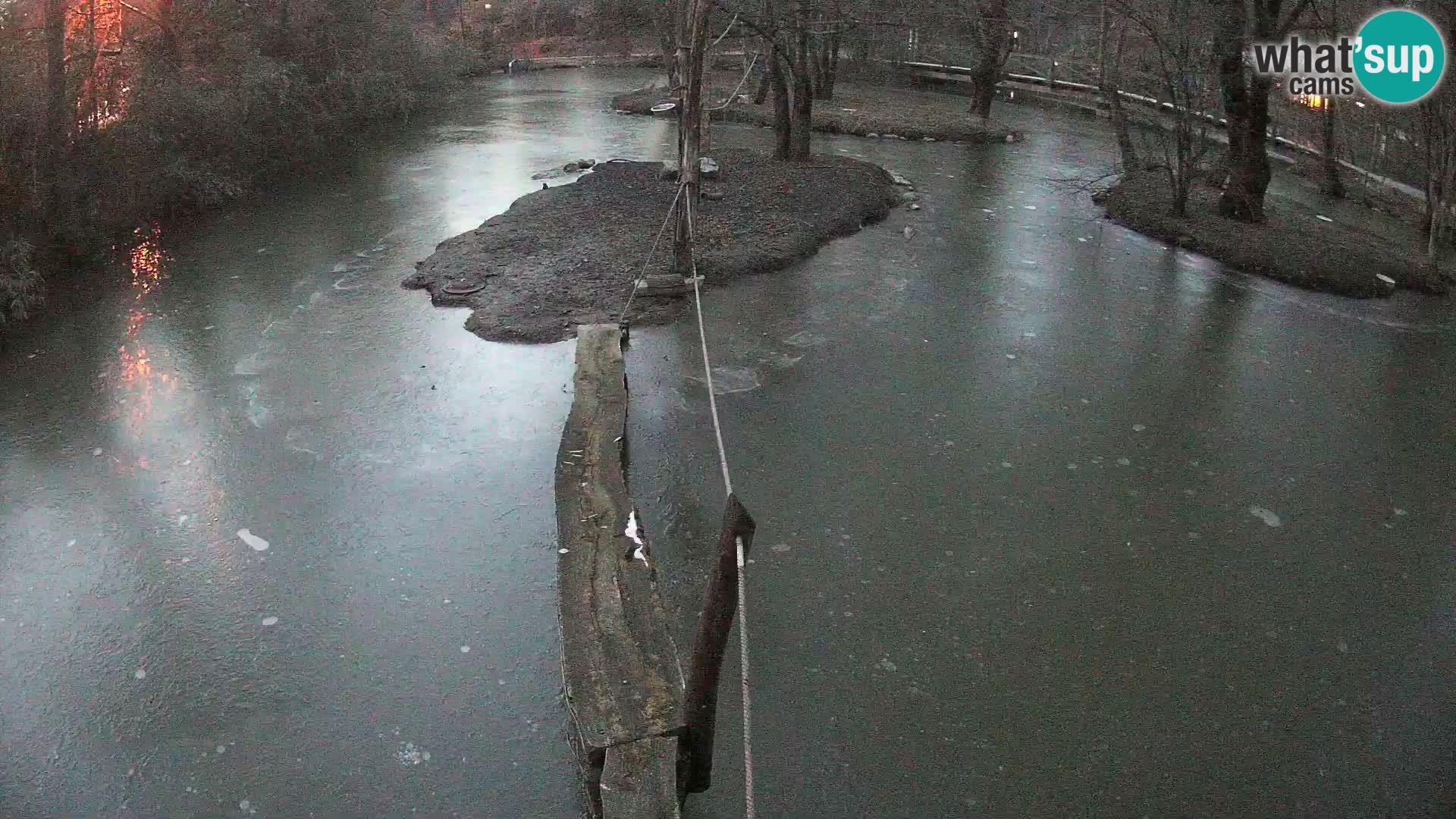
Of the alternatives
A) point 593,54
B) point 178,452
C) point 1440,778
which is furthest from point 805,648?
point 593,54

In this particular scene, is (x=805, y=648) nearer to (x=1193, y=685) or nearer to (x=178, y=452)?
(x=1193, y=685)

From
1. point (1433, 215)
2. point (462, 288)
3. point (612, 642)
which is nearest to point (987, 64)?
point (1433, 215)

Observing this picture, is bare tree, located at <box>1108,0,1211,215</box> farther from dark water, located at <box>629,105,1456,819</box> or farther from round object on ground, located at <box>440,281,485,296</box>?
round object on ground, located at <box>440,281,485,296</box>

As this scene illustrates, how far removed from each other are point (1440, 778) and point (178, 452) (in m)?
7.66

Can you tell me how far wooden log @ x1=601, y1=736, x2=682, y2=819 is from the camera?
3.89m

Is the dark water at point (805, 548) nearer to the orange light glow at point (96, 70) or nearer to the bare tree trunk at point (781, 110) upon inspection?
the orange light glow at point (96, 70)

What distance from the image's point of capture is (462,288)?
36.7ft

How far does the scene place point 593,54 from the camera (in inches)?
1763

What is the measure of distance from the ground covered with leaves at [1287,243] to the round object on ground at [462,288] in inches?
341

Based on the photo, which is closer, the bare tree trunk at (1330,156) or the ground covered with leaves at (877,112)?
the bare tree trunk at (1330,156)
